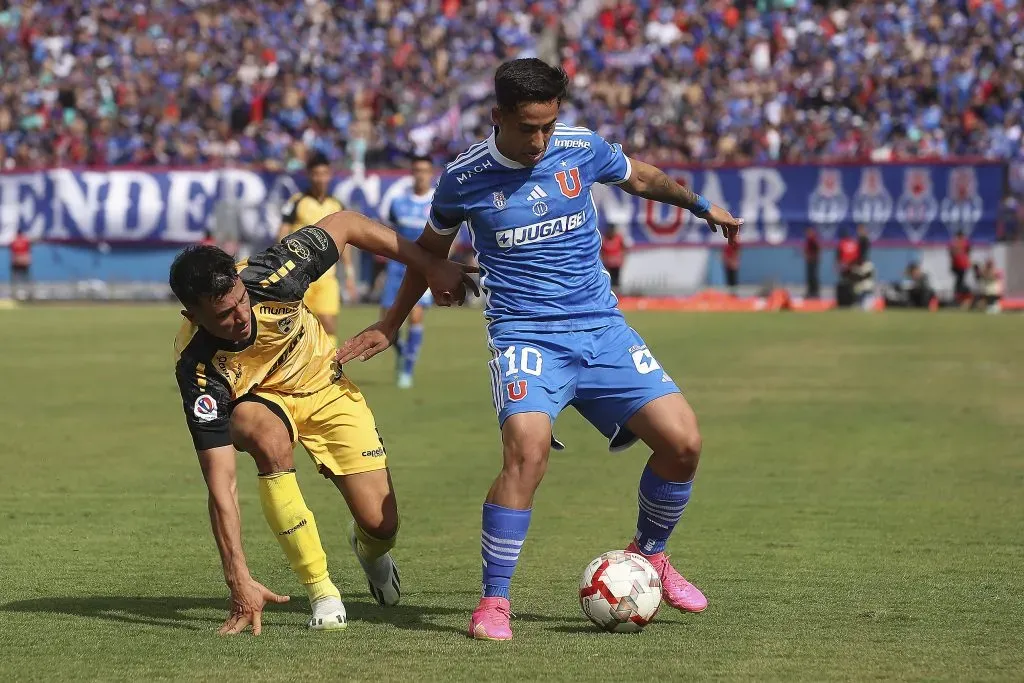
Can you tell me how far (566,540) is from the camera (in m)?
8.65

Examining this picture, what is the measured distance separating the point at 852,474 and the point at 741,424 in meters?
2.85

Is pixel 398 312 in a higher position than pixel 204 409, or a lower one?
higher

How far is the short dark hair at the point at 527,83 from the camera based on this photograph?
611 cm

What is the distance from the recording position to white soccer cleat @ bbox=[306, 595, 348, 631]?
251 inches

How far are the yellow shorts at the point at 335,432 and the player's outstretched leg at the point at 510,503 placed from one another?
0.83 metres

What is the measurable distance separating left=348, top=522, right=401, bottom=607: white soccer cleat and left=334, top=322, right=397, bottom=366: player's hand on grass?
0.83 metres

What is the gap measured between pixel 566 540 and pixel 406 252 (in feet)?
8.31

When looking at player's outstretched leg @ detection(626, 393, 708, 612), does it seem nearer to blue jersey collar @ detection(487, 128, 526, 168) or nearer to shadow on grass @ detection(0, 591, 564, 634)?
shadow on grass @ detection(0, 591, 564, 634)

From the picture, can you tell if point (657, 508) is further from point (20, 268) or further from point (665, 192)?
point (20, 268)

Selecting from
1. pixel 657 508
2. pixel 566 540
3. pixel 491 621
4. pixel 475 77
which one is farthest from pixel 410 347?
pixel 475 77

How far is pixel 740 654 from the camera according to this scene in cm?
586

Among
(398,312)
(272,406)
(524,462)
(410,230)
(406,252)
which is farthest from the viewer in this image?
(410,230)

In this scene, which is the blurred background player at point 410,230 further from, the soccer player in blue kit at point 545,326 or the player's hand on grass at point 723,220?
the soccer player in blue kit at point 545,326

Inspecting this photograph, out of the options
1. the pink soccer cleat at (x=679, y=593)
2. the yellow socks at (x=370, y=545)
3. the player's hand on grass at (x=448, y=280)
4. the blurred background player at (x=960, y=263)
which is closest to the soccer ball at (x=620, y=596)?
the pink soccer cleat at (x=679, y=593)
